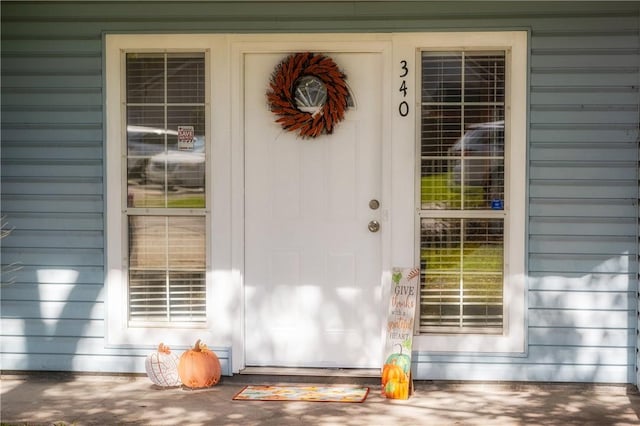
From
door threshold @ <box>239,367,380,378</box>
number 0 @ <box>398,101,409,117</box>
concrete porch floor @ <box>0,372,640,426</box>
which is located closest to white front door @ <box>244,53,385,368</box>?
door threshold @ <box>239,367,380,378</box>

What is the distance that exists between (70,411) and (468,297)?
2.55 m

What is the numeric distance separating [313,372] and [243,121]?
5.54 ft

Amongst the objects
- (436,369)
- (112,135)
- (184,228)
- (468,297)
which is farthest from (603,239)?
(112,135)

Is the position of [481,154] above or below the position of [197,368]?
above

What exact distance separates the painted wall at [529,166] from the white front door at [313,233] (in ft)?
1.17

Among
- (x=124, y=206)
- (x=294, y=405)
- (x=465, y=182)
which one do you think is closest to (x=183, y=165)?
(x=124, y=206)

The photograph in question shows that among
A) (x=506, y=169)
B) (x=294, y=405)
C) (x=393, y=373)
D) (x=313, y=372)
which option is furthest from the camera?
(x=313, y=372)

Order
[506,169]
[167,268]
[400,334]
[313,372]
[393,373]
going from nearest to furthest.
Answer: [393,373]
[400,334]
[506,169]
[313,372]
[167,268]

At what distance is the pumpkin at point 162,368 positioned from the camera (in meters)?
6.01

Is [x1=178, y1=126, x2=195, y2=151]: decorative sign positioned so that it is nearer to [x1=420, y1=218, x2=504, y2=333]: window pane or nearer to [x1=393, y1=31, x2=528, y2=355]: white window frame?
[x1=393, y1=31, x2=528, y2=355]: white window frame

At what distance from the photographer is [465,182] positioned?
19.9ft

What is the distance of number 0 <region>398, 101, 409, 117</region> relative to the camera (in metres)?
6.05

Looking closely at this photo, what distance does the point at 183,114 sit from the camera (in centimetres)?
623

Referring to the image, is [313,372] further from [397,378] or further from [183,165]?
[183,165]
